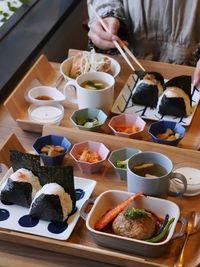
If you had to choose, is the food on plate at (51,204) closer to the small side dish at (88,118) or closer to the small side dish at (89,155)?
the small side dish at (89,155)

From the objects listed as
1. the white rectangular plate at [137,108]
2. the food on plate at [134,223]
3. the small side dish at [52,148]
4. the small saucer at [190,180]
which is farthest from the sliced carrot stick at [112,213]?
the white rectangular plate at [137,108]

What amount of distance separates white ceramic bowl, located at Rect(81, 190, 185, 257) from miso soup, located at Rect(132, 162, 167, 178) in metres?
0.05

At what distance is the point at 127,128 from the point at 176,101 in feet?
0.46

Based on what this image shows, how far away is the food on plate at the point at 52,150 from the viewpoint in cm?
118

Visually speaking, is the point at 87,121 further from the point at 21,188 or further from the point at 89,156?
the point at 21,188

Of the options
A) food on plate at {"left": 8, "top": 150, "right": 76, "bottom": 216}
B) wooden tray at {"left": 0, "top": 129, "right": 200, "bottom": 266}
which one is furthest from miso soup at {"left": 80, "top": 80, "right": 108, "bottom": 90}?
food on plate at {"left": 8, "top": 150, "right": 76, "bottom": 216}

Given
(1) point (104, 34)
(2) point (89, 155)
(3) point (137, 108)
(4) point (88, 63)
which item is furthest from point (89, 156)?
(1) point (104, 34)

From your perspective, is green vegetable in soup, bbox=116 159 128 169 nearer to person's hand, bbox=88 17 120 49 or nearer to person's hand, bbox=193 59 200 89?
person's hand, bbox=193 59 200 89

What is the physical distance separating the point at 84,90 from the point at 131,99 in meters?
0.16

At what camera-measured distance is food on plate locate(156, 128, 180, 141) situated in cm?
124

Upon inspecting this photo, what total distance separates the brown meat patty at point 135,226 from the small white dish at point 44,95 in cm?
50

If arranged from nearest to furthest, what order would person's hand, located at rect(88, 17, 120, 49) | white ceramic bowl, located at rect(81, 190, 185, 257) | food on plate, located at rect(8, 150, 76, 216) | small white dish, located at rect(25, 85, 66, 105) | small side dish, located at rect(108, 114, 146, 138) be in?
white ceramic bowl, located at rect(81, 190, 185, 257) < food on plate, located at rect(8, 150, 76, 216) < small side dish, located at rect(108, 114, 146, 138) < small white dish, located at rect(25, 85, 66, 105) < person's hand, located at rect(88, 17, 120, 49)

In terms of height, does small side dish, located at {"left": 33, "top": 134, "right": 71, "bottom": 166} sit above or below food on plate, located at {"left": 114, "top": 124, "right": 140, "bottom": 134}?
above

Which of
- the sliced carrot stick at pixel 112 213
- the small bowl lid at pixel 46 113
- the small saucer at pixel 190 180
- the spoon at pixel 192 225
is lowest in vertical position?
the small saucer at pixel 190 180
